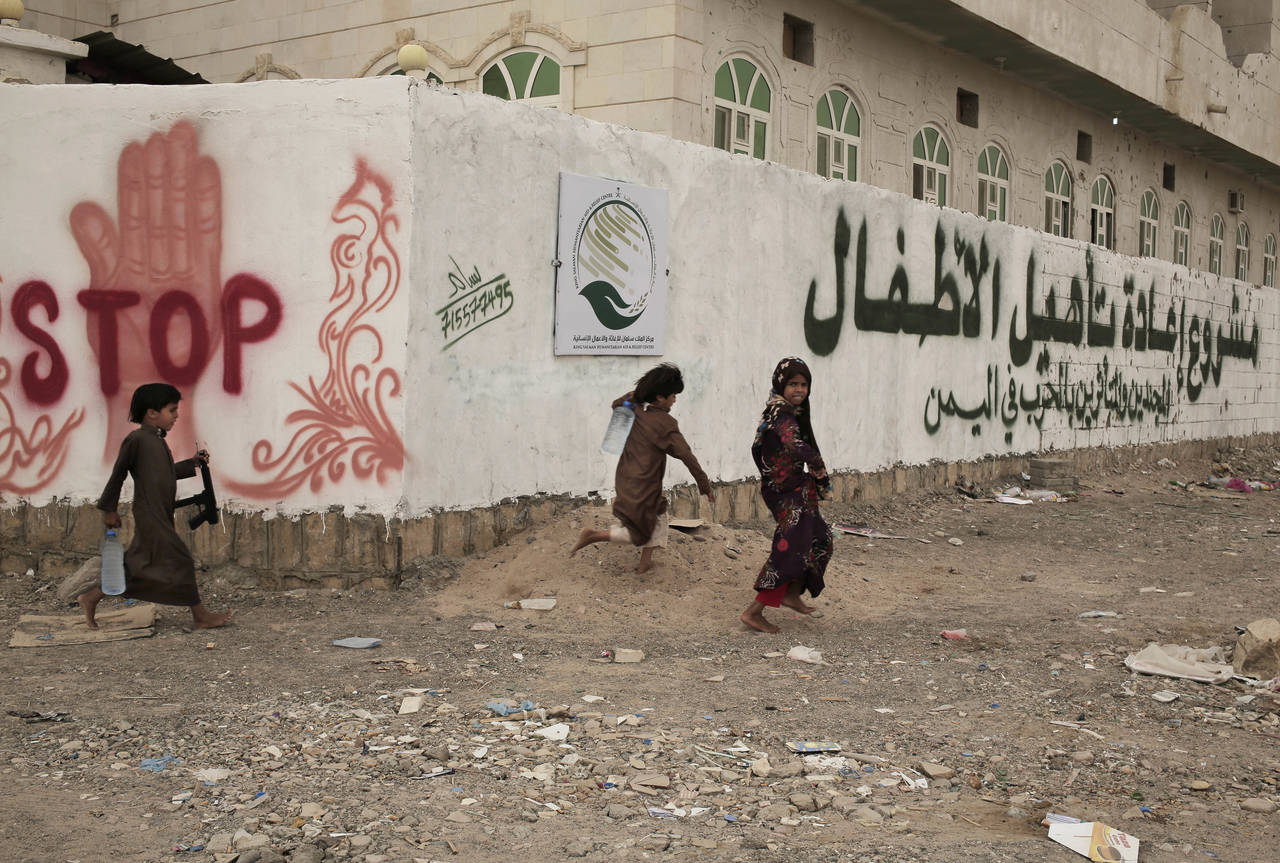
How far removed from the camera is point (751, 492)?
882 cm

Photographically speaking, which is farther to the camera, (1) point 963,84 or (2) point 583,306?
(1) point 963,84

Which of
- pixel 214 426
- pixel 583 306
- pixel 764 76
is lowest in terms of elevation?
pixel 214 426

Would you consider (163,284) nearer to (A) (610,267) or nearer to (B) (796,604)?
(A) (610,267)

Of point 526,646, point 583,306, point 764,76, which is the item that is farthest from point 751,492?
point 764,76

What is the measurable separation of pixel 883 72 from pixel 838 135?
135cm

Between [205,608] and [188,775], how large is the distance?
2.35m

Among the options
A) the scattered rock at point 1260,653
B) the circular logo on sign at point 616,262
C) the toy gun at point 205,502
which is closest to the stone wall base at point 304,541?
the toy gun at point 205,502

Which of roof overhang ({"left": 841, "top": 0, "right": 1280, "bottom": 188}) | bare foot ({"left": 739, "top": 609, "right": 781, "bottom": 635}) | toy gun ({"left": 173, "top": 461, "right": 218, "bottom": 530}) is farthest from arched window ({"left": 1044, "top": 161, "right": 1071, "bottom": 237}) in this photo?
toy gun ({"left": 173, "top": 461, "right": 218, "bottom": 530})

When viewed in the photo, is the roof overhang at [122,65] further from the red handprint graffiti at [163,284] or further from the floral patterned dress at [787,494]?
the floral patterned dress at [787,494]

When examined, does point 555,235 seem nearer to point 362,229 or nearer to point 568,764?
point 362,229

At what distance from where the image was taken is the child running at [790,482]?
5.77 m

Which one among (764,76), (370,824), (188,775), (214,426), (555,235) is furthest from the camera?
(764,76)

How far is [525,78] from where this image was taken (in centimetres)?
1345

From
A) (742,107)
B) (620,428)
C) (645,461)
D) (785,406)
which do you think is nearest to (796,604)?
(785,406)
